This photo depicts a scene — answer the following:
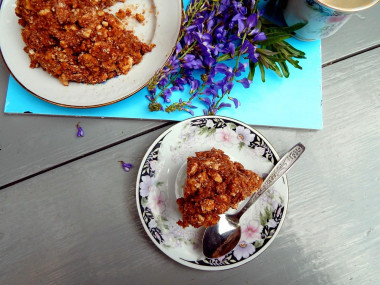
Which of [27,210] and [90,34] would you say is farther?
[27,210]

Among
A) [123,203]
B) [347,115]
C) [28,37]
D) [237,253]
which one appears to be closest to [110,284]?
[123,203]

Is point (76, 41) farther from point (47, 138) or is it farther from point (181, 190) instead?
point (181, 190)

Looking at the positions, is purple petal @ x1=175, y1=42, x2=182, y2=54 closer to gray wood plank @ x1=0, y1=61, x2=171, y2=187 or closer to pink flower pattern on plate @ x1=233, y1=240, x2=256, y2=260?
gray wood plank @ x1=0, y1=61, x2=171, y2=187

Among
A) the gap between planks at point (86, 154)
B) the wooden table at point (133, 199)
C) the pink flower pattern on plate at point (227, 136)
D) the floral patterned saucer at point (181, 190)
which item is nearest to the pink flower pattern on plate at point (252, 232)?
the floral patterned saucer at point (181, 190)

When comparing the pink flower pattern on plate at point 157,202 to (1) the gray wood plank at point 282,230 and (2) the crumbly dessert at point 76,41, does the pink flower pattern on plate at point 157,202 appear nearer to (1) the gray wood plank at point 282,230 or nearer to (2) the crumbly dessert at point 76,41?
(1) the gray wood plank at point 282,230

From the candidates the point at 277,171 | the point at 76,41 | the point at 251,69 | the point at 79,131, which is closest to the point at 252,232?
the point at 277,171

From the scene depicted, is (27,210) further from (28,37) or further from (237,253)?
(237,253)
